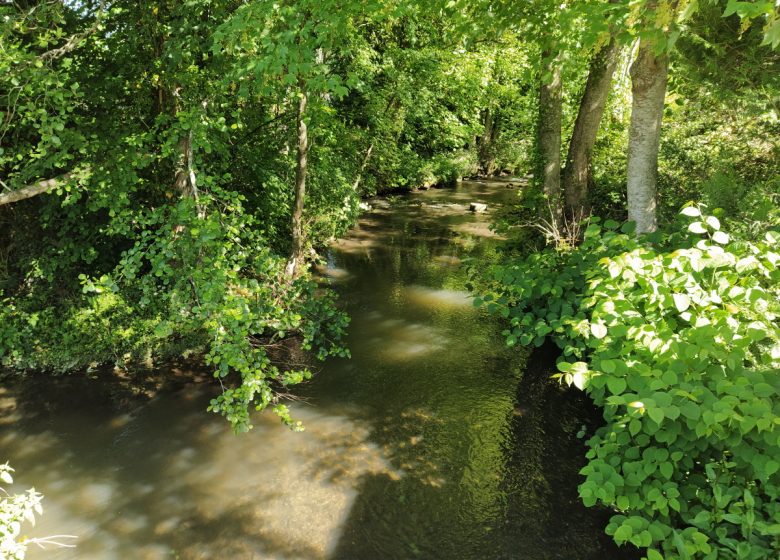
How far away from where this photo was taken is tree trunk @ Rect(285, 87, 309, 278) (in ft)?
30.1

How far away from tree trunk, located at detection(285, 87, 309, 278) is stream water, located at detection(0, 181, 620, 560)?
1.94 m

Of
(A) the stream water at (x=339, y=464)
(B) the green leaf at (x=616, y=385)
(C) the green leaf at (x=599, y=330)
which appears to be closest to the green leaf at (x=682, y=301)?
(C) the green leaf at (x=599, y=330)

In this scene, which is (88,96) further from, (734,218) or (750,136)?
(750,136)

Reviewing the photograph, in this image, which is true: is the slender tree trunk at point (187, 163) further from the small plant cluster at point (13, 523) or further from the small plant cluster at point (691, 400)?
the small plant cluster at point (691, 400)

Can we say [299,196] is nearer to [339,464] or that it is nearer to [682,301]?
[339,464]

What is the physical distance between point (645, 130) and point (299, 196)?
5.77 m

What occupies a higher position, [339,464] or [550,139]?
[550,139]

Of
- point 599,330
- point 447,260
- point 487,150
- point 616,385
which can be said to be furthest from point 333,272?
point 487,150

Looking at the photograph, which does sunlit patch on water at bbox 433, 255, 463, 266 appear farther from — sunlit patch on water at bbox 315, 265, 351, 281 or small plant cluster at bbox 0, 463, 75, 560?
small plant cluster at bbox 0, 463, 75, 560

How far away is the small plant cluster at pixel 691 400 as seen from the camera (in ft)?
10.5

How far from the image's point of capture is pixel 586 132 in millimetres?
9492

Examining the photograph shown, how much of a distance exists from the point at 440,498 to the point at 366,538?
0.94 m

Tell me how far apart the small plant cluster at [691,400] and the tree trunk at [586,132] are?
5101 millimetres

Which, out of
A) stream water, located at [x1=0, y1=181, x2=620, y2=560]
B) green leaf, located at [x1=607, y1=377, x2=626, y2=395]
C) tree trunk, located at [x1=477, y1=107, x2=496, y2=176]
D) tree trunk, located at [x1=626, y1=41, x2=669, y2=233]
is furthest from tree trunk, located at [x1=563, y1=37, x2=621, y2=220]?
tree trunk, located at [x1=477, y1=107, x2=496, y2=176]
